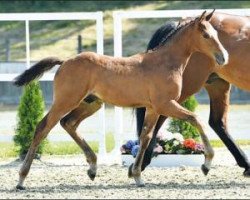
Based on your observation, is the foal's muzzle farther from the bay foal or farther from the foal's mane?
the foal's mane

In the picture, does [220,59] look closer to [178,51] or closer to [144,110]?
[178,51]

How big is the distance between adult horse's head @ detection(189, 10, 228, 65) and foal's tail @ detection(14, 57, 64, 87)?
4.63 ft

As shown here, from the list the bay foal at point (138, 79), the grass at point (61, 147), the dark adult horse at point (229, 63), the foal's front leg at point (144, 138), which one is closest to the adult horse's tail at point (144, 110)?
the dark adult horse at point (229, 63)

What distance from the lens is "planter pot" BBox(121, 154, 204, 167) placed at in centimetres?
1116

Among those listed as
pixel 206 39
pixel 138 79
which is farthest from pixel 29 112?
pixel 206 39

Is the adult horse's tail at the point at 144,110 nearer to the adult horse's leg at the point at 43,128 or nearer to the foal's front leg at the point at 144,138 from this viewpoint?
the foal's front leg at the point at 144,138

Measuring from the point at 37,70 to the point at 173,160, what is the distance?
2.63 meters

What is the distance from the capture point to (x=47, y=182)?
382 inches

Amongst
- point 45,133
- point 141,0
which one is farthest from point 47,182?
point 141,0

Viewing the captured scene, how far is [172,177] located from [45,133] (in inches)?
68.5

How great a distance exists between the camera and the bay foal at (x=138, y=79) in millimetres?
8992

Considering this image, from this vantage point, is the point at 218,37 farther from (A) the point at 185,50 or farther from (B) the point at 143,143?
(B) the point at 143,143

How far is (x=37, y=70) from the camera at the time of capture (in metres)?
9.30

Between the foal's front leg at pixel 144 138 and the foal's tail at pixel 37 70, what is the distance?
1063 millimetres
